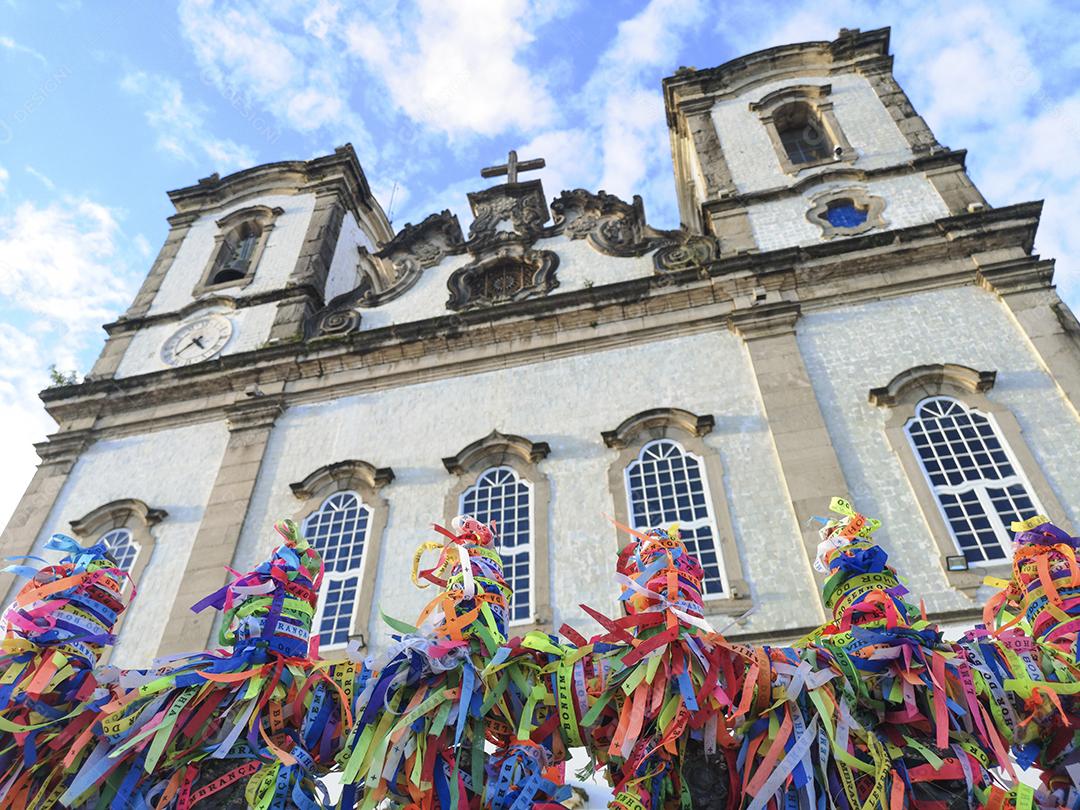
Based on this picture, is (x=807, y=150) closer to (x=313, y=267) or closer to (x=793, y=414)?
(x=793, y=414)

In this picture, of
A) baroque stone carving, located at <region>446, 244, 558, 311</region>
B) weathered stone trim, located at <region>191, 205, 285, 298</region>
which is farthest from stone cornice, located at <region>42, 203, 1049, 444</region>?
weathered stone trim, located at <region>191, 205, 285, 298</region>

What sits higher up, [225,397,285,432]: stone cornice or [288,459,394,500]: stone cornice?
[225,397,285,432]: stone cornice

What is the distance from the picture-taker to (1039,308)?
10.9 metres

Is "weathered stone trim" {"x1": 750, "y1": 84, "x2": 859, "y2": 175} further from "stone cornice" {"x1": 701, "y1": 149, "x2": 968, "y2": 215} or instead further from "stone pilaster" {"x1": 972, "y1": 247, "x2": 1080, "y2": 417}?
"stone pilaster" {"x1": 972, "y1": 247, "x2": 1080, "y2": 417}

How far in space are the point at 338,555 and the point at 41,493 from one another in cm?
568

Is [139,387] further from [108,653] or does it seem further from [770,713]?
[770,713]

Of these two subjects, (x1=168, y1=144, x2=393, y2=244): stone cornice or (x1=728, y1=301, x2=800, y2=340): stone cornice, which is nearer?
(x1=728, y1=301, x2=800, y2=340): stone cornice

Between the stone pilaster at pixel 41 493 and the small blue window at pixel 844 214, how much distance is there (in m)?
13.4

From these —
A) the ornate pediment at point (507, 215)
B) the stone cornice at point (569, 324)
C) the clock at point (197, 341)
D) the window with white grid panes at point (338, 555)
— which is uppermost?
the ornate pediment at point (507, 215)

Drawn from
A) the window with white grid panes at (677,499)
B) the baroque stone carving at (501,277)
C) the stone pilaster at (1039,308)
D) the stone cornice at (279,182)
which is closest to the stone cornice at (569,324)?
the stone pilaster at (1039,308)

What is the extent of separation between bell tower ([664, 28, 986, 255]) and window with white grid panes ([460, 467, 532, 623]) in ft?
19.1

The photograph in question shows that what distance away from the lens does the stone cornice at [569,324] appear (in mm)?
11977

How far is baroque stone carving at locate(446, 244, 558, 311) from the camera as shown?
14.3 meters

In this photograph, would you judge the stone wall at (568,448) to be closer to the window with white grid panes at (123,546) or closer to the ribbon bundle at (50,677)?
the window with white grid panes at (123,546)
